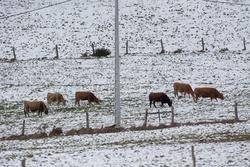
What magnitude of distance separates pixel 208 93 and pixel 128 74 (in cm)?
1075

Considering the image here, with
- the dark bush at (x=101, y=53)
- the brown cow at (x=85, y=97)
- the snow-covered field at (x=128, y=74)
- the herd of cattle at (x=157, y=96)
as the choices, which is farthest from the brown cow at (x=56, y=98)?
the dark bush at (x=101, y=53)

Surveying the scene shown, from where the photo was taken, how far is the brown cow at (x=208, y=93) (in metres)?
35.8

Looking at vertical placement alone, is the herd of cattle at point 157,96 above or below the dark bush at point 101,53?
below

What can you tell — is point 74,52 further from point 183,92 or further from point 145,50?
point 183,92

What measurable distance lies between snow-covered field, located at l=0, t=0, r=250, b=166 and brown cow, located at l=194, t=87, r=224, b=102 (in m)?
0.48

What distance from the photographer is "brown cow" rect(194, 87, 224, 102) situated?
117 feet

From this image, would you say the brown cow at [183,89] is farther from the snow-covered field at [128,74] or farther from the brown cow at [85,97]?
the brown cow at [85,97]

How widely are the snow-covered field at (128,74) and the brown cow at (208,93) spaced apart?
1.57 ft

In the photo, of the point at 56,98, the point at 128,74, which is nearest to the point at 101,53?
the point at 128,74

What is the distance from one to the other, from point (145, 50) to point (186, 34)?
5.98 m

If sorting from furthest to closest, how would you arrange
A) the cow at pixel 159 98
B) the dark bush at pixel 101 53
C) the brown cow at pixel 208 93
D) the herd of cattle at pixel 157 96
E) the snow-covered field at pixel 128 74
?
1. the dark bush at pixel 101 53
2. the brown cow at pixel 208 93
3. the cow at pixel 159 98
4. the herd of cattle at pixel 157 96
5. the snow-covered field at pixel 128 74

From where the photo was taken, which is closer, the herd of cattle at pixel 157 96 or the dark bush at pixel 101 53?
the herd of cattle at pixel 157 96

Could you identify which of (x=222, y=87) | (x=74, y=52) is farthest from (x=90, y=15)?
(x=222, y=87)

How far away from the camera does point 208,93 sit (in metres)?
35.9
